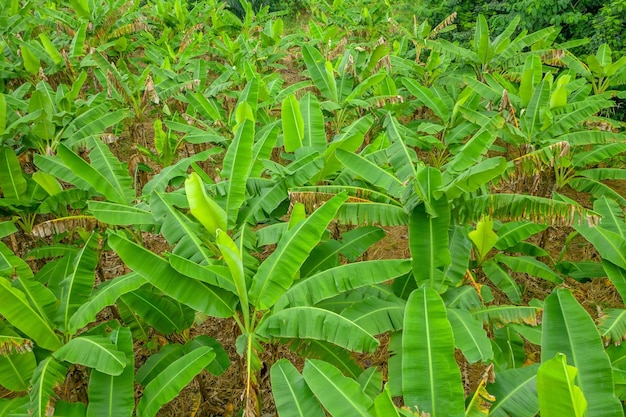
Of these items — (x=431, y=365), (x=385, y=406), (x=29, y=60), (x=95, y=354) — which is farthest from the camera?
(x=29, y=60)

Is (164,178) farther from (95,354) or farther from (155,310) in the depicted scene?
(95,354)

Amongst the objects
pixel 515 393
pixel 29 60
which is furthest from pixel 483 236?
pixel 29 60

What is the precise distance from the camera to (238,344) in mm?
2830

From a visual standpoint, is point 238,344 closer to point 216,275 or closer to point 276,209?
point 216,275

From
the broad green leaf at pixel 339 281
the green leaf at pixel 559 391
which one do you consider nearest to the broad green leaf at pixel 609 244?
the broad green leaf at pixel 339 281

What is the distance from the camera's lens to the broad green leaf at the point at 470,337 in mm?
2643

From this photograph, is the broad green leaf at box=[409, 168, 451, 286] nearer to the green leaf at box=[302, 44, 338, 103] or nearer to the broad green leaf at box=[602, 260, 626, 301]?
the broad green leaf at box=[602, 260, 626, 301]

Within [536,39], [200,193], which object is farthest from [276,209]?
[536,39]

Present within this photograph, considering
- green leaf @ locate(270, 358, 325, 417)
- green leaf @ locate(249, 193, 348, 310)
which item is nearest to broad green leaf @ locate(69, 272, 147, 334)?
green leaf @ locate(249, 193, 348, 310)

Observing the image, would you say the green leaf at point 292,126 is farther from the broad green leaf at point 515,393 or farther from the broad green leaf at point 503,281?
the broad green leaf at point 515,393

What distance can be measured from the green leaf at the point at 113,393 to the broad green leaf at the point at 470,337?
202cm

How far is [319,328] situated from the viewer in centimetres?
270

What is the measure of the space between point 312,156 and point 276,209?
58 cm

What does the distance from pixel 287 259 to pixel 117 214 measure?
1515 millimetres
